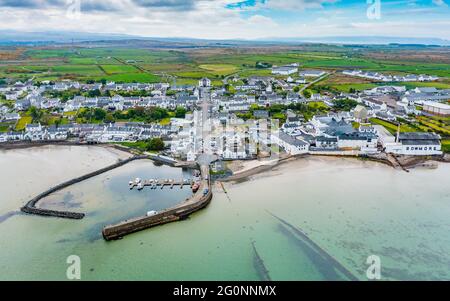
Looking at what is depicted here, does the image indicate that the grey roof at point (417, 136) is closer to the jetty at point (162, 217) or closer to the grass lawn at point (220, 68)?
the jetty at point (162, 217)

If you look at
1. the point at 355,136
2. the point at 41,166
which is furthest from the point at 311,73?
the point at 41,166

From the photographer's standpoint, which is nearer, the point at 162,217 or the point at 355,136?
the point at 162,217

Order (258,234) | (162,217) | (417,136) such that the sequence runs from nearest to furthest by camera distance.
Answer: (258,234) < (162,217) < (417,136)

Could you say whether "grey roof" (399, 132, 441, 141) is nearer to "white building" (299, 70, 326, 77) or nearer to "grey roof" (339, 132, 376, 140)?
"grey roof" (339, 132, 376, 140)

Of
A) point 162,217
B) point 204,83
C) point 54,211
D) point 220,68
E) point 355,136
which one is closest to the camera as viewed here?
point 162,217

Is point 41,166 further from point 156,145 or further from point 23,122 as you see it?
point 23,122

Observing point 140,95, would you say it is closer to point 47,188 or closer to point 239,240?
point 47,188

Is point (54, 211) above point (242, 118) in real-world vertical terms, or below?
below
